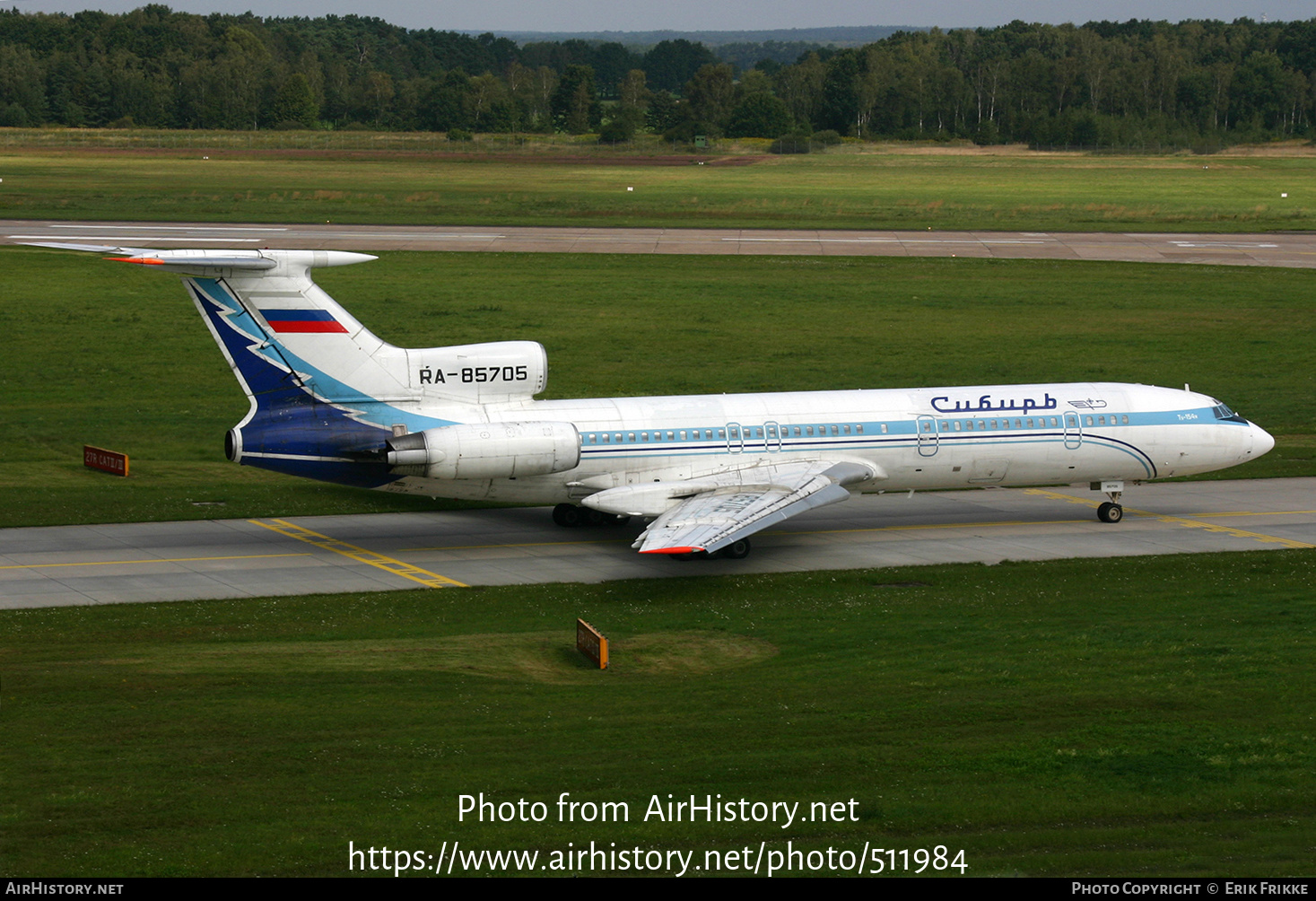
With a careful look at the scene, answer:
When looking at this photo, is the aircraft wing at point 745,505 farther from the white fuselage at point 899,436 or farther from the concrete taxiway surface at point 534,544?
the concrete taxiway surface at point 534,544

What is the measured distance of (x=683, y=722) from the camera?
23.2 m

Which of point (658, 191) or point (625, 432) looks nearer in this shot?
point (625, 432)

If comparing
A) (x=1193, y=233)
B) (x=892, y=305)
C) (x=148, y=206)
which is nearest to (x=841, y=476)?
(x=892, y=305)

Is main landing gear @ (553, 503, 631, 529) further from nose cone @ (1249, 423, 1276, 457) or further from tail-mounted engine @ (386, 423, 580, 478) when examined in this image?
nose cone @ (1249, 423, 1276, 457)

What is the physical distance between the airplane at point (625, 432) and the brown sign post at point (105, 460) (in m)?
9.27

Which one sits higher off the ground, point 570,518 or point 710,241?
point 710,241

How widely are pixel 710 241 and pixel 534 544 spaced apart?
58.0 metres

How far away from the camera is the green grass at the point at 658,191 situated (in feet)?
342

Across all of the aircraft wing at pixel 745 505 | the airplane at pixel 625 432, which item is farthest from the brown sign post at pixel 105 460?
the aircraft wing at pixel 745 505

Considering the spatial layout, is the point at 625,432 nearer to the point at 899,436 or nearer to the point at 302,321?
the point at 899,436

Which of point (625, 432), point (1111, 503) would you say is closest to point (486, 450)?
point (625, 432)

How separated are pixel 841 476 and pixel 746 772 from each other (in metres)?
16.7

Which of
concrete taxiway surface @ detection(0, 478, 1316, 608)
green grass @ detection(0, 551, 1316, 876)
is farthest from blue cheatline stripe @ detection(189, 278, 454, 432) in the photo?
green grass @ detection(0, 551, 1316, 876)

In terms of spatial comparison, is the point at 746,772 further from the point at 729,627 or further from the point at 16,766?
the point at 16,766
